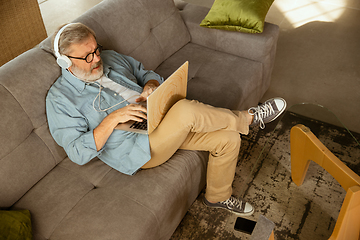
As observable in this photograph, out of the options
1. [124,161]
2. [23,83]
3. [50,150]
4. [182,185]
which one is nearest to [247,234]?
[182,185]

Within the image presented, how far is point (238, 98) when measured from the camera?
81.2 inches

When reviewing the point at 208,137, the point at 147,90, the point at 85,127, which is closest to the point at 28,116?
the point at 85,127

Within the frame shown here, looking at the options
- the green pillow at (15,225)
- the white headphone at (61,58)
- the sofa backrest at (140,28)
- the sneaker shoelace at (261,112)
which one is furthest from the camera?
the sofa backrest at (140,28)

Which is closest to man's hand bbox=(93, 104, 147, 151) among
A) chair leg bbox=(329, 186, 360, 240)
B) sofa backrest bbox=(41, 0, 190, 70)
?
sofa backrest bbox=(41, 0, 190, 70)

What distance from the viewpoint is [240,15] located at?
7.30 ft

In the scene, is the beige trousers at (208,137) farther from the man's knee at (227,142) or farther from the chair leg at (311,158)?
the chair leg at (311,158)

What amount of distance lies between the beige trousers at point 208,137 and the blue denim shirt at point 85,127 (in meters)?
0.10

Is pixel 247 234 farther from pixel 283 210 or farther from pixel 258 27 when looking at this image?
pixel 258 27

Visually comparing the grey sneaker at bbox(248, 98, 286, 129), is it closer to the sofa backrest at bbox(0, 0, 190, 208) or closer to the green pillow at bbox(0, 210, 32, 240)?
the sofa backrest at bbox(0, 0, 190, 208)

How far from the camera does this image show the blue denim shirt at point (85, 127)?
4.93 ft

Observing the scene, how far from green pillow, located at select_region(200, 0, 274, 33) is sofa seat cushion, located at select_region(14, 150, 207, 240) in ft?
3.58

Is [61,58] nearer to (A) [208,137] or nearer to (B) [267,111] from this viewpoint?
(A) [208,137]

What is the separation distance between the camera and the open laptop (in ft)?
4.62

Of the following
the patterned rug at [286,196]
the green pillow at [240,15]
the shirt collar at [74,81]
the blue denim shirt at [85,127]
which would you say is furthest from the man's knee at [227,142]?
the green pillow at [240,15]
